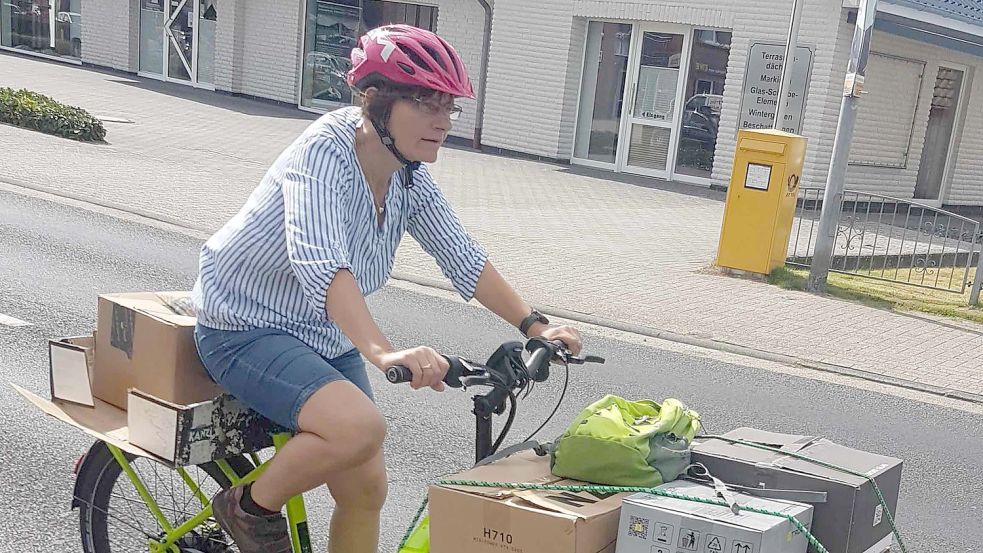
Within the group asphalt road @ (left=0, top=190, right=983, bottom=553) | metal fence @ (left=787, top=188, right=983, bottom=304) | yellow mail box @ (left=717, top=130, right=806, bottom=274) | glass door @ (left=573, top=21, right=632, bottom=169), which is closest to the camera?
asphalt road @ (left=0, top=190, right=983, bottom=553)

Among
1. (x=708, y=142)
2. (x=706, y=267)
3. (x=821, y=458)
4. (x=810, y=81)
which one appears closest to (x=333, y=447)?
(x=821, y=458)

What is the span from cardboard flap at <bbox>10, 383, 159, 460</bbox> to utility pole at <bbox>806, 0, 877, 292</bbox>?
831 centimetres

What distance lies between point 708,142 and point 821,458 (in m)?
16.3

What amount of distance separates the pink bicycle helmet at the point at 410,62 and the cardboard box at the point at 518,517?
96 centimetres

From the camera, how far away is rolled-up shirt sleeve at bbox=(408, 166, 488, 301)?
10.4ft

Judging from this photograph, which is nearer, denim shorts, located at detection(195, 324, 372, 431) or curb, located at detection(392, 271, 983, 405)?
denim shorts, located at detection(195, 324, 372, 431)

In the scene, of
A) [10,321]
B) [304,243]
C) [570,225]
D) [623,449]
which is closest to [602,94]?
[570,225]

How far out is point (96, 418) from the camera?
3.12m

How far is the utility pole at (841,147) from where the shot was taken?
10008 millimetres

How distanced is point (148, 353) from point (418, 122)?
997 mm

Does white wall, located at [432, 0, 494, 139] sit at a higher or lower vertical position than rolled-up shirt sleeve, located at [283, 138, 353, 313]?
higher

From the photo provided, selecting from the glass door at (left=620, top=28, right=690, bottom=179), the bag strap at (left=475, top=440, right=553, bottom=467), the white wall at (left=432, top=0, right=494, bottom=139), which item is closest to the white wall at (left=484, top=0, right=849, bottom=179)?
the glass door at (left=620, top=28, right=690, bottom=179)

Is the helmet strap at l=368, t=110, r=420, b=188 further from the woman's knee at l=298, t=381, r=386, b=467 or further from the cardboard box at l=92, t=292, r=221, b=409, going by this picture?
the cardboard box at l=92, t=292, r=221, b=409

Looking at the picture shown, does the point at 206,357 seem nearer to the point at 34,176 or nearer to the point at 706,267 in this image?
the point at 706,267
